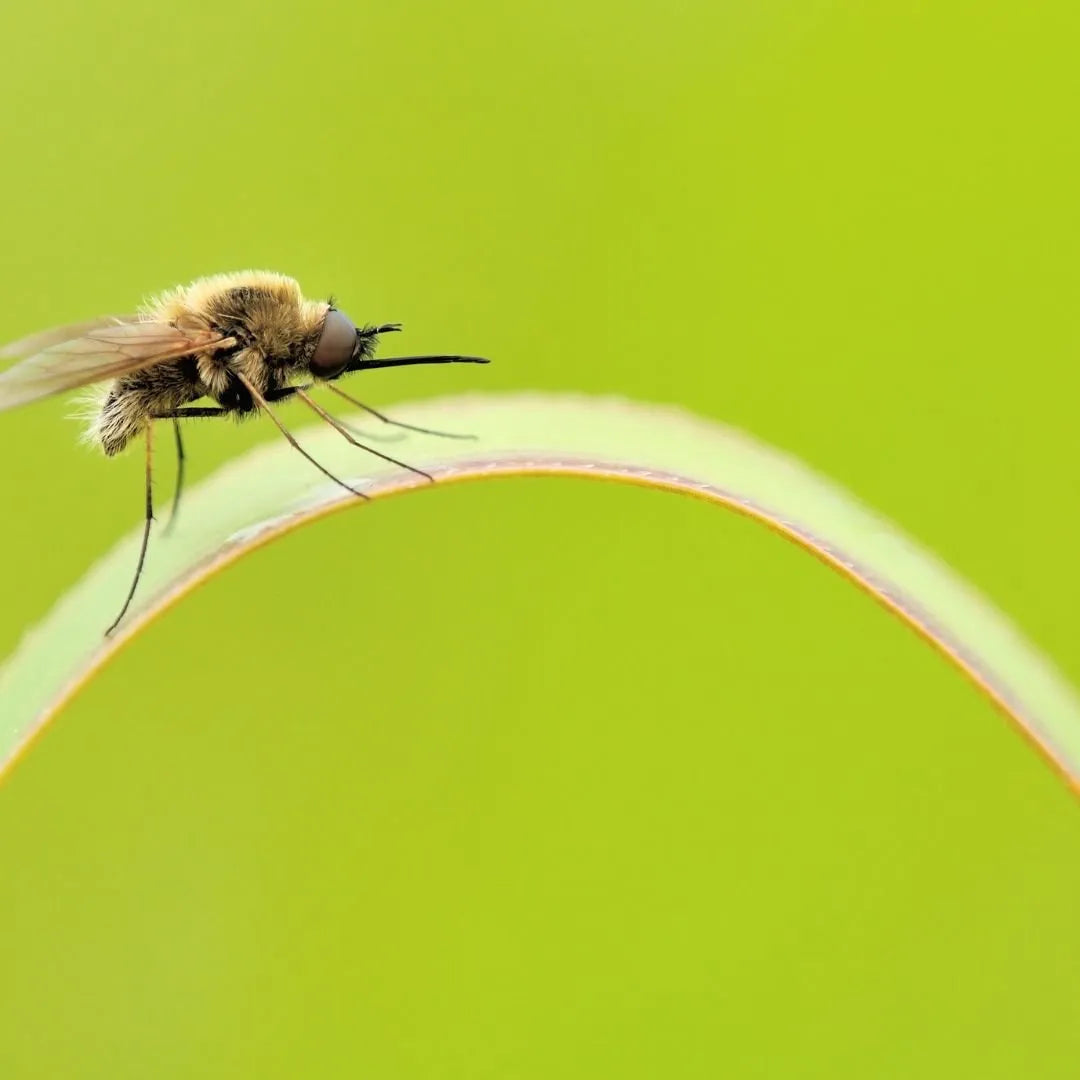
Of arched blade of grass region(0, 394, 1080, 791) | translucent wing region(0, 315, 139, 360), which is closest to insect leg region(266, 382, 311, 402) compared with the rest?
translucent wing region(0, 315, 139, 360)

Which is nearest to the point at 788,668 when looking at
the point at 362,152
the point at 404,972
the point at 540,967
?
Answer: the point at 540,967

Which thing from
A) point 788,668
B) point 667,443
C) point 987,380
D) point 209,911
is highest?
point 987,380

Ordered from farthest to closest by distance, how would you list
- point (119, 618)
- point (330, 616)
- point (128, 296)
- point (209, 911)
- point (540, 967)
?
point (128, 296), point (330, 616), point (209, 911), point (540, 967), point (119, 618)

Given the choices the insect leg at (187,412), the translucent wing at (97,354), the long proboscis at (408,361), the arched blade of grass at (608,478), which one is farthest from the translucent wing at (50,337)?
the arched blade of grass at (608,478)

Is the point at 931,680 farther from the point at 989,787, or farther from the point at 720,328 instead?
the point at 720,328

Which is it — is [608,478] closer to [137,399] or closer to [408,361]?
[408,361]

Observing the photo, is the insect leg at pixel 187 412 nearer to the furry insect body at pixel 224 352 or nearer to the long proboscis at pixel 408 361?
the furry insect body at pixel 224 352

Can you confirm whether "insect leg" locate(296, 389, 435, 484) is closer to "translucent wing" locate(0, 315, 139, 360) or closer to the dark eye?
the dark eye

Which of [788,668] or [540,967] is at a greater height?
[788,668]
